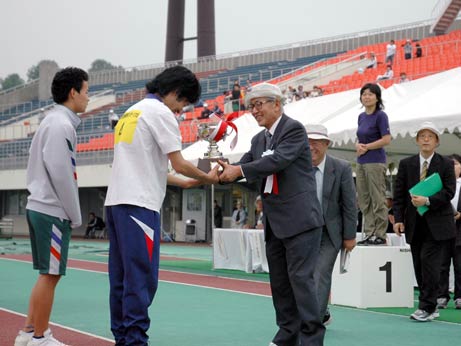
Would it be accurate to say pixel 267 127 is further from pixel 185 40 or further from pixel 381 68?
pixel 185 40

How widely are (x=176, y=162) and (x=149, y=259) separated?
68 centimetres

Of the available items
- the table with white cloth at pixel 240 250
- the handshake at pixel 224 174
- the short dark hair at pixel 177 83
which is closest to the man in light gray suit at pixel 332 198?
the handshake at pixel 224 174

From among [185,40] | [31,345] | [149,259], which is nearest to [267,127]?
[149,259]

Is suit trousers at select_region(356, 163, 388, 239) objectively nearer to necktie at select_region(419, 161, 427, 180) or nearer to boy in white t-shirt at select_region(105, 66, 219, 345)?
necktie at select_region(419, 161, 427, 180)

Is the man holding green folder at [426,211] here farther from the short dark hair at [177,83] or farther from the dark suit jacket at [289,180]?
the short dark hair at [177,83]

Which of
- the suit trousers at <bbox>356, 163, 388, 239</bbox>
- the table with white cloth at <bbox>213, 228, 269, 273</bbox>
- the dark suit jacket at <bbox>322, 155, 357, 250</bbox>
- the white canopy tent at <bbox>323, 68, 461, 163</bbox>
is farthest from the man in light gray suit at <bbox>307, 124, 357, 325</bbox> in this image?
the table with white cloth at <bbox>213, 228, 269, 273</bbox>

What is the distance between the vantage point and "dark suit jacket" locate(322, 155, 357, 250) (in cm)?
786

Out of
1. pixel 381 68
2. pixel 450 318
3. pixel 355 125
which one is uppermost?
pixel 381 68

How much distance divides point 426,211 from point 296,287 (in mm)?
3554

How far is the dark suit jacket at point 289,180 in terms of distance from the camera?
6.59m

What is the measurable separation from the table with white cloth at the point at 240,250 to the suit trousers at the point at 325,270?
8960mm

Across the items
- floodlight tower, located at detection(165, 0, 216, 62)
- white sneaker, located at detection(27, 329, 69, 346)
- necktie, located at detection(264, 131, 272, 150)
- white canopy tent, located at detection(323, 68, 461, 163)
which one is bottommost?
white sneaker, located at detection(27, 329, 69, 346)

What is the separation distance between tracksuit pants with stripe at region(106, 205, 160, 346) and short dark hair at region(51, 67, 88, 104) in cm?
124

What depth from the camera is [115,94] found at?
54531 mm
